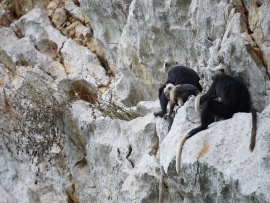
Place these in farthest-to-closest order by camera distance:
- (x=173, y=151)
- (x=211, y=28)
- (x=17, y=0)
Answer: (x=17, y=0), (x=211, y=28), (x=173, y=151)

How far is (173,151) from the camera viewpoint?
20.3 ft

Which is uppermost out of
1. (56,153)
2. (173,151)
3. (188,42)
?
(188,42)

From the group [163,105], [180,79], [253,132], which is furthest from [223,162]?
[180,79]

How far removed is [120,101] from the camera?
34.5 ft

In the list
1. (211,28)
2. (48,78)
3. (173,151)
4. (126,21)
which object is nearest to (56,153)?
(48,78)

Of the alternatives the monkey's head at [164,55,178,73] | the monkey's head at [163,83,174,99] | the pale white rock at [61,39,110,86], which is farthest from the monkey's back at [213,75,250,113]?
the pale white rock at [61,39,110,86]

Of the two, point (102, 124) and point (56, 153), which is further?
point (56, 153)

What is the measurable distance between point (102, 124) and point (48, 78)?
9.13ft

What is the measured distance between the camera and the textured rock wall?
5824mm

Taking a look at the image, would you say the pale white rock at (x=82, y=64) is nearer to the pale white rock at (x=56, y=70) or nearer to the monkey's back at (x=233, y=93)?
the pale white rock at (x=56, y=70)

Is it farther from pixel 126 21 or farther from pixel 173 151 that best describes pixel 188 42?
pixel 173 151

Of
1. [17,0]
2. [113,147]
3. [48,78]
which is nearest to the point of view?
[113,147]

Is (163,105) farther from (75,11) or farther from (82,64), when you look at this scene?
(75,11)

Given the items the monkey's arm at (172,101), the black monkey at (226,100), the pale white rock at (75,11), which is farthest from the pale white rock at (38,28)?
the black monkey at (226,100)
